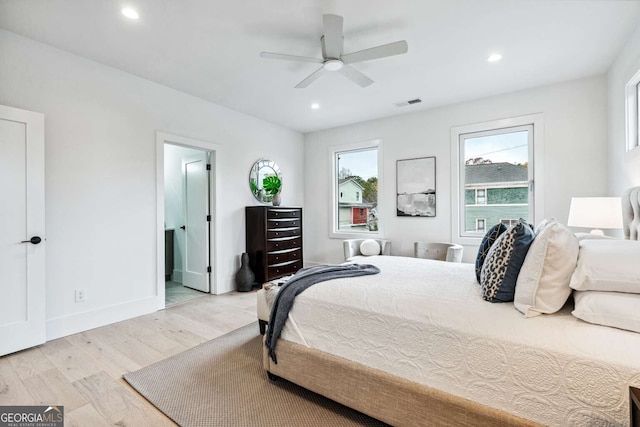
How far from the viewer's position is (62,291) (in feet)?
8.89

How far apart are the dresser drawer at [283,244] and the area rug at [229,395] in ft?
6.64

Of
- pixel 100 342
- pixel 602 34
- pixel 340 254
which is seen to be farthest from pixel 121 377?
pixel 602 34

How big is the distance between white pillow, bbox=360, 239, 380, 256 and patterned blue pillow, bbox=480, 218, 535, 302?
272 centimetres

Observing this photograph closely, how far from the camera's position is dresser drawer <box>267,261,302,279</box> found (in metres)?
4.34

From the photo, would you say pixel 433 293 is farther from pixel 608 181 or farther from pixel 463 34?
pixel 608 181

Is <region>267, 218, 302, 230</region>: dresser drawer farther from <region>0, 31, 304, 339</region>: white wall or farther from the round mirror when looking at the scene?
<region>0, 31, 304, 339</region>: white wall

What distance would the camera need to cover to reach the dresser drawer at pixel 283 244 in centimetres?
432

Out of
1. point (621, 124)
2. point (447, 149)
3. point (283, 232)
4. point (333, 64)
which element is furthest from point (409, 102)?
point (283, 232)

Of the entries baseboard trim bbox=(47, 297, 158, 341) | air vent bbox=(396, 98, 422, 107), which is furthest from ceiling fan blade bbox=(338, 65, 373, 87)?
baseboard trim bbox=(47, 297, 158, 341)

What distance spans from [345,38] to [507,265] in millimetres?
2220

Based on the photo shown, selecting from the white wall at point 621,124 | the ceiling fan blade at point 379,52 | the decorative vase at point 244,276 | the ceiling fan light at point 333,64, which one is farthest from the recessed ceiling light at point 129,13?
the white wall at point 621,124

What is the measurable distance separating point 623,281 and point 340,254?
165 inches

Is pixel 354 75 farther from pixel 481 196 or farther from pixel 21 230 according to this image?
pixel 21 230

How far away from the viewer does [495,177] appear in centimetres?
396
